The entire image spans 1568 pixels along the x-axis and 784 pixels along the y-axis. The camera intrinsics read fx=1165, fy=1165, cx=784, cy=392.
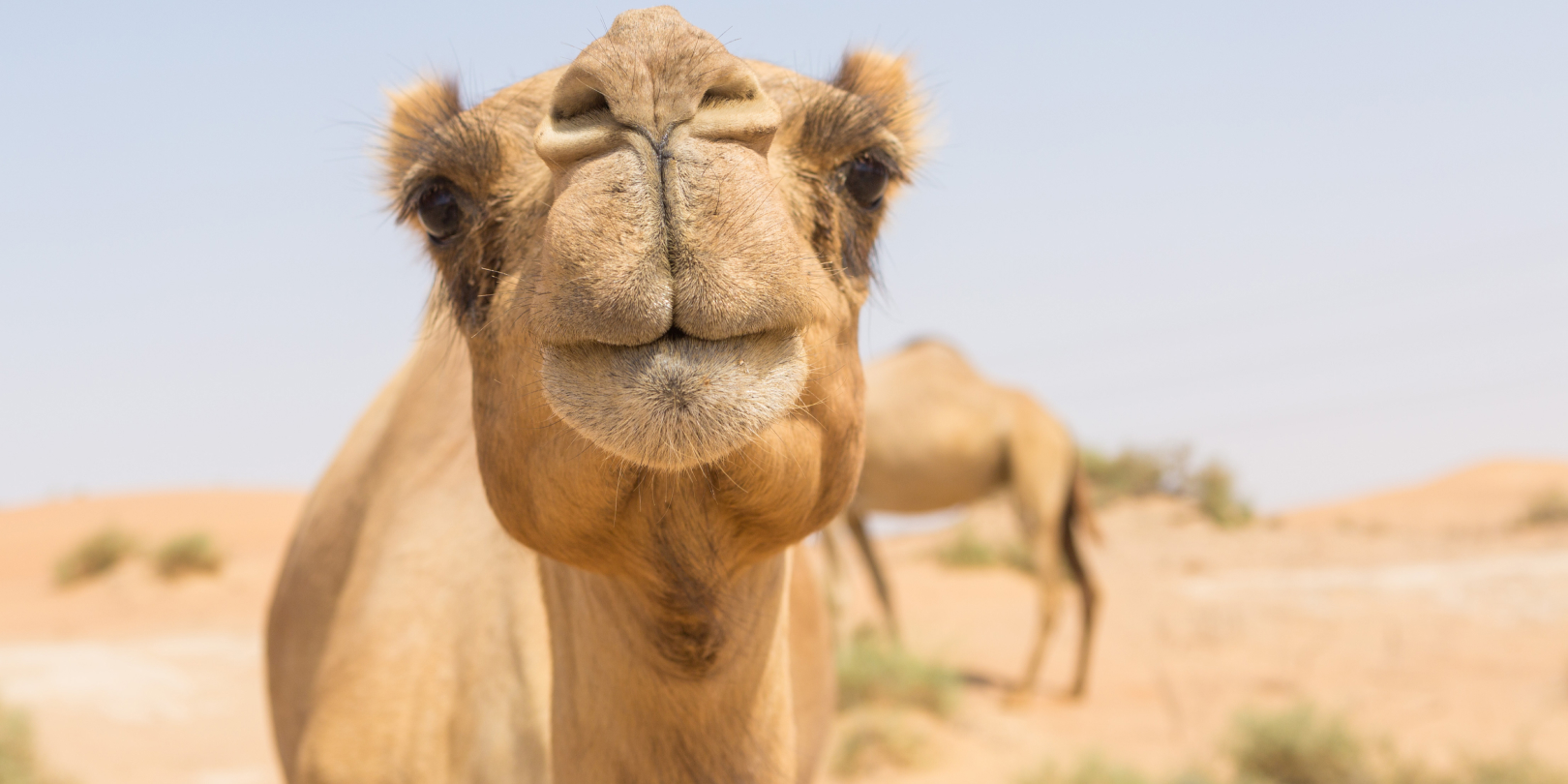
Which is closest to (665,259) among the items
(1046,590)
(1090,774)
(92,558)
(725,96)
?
(725,96)

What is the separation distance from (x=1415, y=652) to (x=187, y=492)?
3305cm

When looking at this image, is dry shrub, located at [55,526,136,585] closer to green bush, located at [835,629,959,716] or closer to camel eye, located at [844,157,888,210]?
green bush, located at [835,629,959,716]

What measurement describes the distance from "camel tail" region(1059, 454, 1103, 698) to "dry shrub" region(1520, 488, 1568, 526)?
12.6m

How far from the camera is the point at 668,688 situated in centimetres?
191

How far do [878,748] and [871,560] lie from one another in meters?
3.94

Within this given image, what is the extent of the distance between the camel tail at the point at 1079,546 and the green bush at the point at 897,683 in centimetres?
185

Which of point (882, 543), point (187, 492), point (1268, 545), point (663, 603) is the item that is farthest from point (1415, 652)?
point (187, 492)

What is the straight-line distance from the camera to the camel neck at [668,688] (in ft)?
6.18

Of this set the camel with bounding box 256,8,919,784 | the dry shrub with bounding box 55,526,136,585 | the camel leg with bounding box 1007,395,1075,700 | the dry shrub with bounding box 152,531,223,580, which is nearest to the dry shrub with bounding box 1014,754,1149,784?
the camel leg with bounding box 1007,395,1075,700

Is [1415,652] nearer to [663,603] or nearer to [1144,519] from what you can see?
[663,603]

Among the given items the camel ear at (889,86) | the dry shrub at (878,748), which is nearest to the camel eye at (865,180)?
the camel ear at (889,86)

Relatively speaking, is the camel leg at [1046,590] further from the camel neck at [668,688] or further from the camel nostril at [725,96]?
the camel nostril at [725,96]

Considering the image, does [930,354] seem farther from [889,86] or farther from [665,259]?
[665,259]

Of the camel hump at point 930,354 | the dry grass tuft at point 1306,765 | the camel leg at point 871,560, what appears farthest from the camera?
the camel hump at point 930,354
